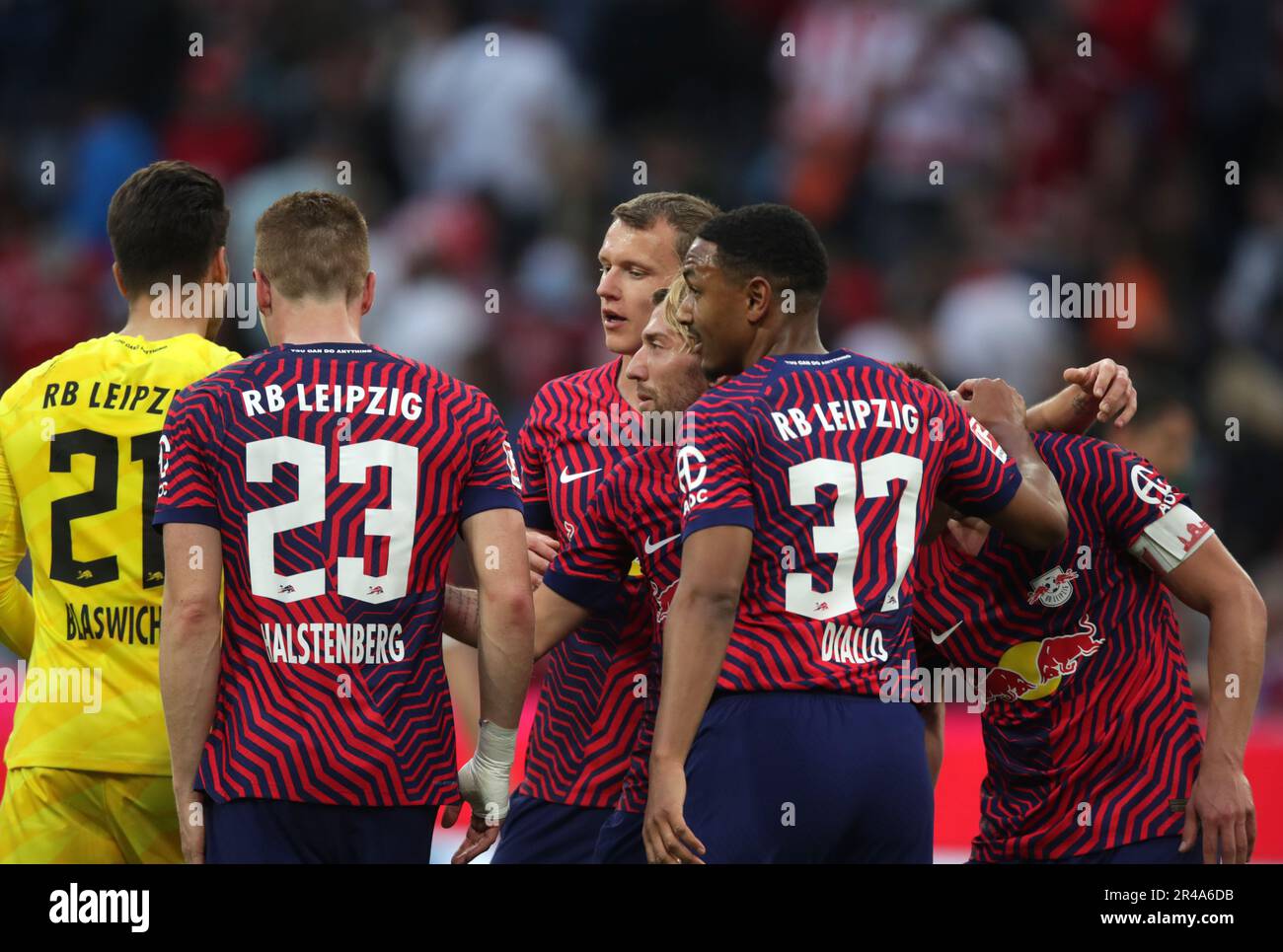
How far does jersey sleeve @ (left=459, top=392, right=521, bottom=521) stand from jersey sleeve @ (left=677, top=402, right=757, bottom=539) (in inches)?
18.1

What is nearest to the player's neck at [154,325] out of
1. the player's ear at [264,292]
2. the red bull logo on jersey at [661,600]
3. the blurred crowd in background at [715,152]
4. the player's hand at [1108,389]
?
the player's ear at [264,292]

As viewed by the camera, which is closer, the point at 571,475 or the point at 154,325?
the point at 154,325

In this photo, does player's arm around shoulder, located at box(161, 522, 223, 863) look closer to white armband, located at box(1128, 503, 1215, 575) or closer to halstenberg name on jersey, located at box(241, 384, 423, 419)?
halstenberg name on jersey, located at box(241, 384, 423, 419)

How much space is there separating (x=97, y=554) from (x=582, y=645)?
4.50 feet

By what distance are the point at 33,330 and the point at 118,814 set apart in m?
7.08

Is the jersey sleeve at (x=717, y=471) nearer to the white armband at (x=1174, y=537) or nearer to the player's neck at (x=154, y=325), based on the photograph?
the white armband at (x=1174, y=537)

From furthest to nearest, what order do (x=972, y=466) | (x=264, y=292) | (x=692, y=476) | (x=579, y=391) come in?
(x=579, y=391) < (x=264, y=292) < (x=972, y=466) < (x=692, y=476)

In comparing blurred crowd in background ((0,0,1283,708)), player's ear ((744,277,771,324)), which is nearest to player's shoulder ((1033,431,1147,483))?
player's ear ((744,277,771,324))

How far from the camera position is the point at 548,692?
17.4ft

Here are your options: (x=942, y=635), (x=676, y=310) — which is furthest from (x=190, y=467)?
(x=942, y=635)

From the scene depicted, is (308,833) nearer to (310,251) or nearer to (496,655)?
(496,655)

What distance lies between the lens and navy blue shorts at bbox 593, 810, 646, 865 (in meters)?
4.77

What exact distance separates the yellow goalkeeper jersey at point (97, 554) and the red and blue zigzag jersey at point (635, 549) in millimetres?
1059

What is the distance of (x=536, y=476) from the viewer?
5531mm
